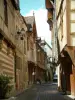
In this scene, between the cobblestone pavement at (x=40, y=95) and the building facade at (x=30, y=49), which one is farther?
the building facade at (x=30, y=49)

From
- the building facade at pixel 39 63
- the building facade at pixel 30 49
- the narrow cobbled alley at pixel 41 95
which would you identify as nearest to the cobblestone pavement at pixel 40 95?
the narrow cobbled alley at pixel 41 95

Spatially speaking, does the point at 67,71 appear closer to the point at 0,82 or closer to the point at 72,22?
the point at 72,22

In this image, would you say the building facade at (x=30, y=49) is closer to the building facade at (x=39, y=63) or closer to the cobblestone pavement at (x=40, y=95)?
the building facade at (x=39, y=63)

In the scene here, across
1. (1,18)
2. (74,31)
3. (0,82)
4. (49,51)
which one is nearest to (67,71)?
(74,31)

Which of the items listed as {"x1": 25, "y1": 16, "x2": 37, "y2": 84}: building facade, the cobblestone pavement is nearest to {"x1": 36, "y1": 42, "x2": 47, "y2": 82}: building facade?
{"x1": 25, "y1": 16, "x2": 37, "y2": 84}: building facade

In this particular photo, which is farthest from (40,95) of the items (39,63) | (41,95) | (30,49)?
(39,63)

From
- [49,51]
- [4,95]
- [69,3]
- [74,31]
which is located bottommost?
[4,95]

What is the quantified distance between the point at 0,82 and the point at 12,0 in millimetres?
9424

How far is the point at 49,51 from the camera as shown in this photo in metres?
98.9

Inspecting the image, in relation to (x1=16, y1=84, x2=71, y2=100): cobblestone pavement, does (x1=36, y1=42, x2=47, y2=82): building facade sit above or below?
above

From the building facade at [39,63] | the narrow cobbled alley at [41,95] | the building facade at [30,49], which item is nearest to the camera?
the narrow cobbled alley at [41,95]

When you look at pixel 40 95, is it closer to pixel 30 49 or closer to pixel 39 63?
pixel 30 49

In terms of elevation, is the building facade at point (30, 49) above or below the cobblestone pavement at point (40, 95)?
above

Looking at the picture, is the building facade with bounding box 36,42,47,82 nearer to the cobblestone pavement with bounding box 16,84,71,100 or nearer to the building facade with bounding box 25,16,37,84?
the building facade with bounding box 25,16,37,84
